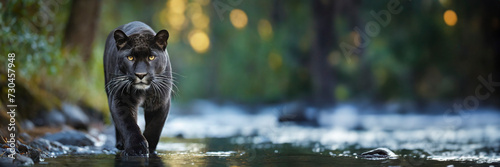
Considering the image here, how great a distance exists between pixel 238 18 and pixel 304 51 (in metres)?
5.25

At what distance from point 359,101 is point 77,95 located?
38.2 ft

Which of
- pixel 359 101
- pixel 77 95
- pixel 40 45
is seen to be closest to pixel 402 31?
pixel 359 101

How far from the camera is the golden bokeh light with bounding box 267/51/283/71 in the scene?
23.4m

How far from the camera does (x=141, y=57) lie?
5.93 m

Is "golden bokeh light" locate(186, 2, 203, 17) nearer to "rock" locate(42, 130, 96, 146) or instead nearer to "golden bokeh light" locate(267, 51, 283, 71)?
"golden bokeh light" locate(267, 51, 283, 71)

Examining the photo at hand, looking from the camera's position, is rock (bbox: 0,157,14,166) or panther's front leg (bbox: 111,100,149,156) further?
panther's front leg (bbox: 111,100,149,156)

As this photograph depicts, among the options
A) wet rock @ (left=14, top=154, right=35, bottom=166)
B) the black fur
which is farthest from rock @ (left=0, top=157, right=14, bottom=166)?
the black fur

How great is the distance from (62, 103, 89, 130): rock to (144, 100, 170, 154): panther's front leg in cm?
506

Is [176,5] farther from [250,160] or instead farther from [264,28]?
[250,160]

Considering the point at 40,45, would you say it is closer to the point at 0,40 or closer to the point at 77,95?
the point at 0,40

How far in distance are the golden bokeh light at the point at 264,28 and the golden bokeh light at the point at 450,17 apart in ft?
27.1

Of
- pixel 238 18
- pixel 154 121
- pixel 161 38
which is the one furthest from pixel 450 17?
pixel 161 38

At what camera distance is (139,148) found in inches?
236

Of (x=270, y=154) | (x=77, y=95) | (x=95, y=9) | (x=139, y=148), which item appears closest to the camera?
(x=139, y=148)
